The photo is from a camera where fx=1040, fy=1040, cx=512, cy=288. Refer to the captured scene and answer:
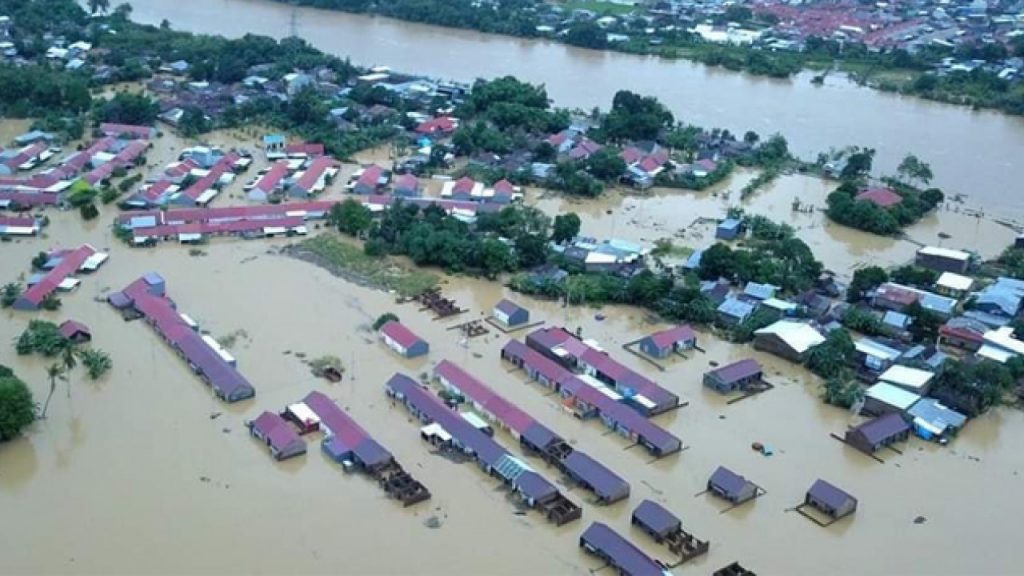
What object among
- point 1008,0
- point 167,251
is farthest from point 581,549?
point 1008,0

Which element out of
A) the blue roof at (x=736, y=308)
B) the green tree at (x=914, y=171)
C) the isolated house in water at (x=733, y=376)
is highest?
the green tree at (x=914, y=171)

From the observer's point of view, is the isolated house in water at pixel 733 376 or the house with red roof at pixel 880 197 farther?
the house with red roof at pixel 880 197

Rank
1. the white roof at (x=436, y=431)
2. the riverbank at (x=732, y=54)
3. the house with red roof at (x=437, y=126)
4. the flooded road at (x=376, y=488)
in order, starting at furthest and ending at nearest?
the riverbank at (x=732, y=54) → the house with red roof at (x=437, y=126) → the white roof at (x=436, y=431) → the flooded road at (x=376, y=488)

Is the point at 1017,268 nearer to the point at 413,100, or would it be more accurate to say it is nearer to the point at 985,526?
the point at 985,526

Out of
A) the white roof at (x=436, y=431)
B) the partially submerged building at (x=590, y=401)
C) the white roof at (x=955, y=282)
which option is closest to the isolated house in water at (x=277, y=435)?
the white roof at (x=436, y=431)

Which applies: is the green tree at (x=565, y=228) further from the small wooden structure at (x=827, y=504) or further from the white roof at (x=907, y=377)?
the small wooden structure at (x=827, y=504)

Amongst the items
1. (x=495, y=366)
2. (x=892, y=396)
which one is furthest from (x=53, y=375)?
(x=892, y=396)
